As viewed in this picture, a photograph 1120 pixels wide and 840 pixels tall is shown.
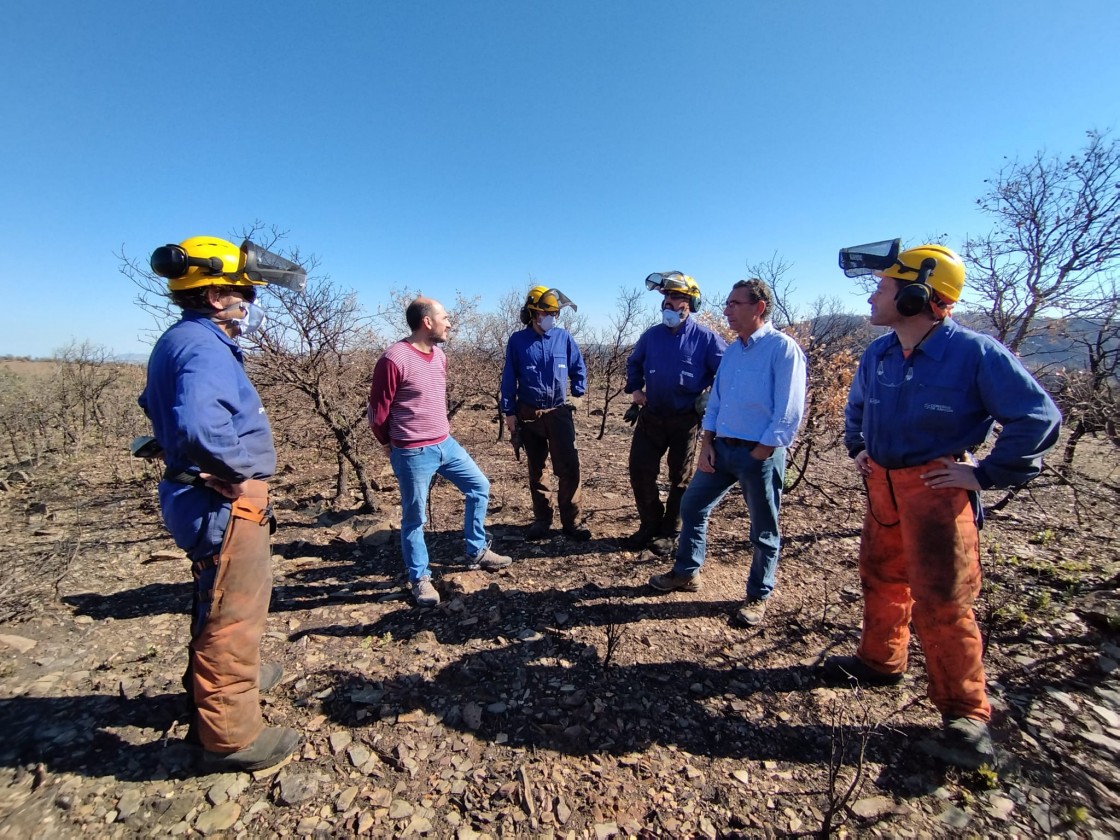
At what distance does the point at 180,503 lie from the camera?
81.7 inches

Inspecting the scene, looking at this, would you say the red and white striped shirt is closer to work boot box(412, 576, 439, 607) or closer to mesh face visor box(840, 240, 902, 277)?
work boot box(412, 576, 439, 607)

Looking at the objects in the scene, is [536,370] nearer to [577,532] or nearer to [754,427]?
[577,532]

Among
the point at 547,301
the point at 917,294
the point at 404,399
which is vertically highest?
the point at 547,301

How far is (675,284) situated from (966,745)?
3.22 metres

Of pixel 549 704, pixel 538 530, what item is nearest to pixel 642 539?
pixel 538 530

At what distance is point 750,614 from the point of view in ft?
10.5

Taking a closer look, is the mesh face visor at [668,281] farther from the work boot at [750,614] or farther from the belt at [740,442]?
the work boot at [750,614]

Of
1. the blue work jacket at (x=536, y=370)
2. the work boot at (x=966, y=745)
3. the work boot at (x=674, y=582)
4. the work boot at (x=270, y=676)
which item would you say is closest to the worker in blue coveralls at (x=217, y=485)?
the work boot at (x=270, y=676)

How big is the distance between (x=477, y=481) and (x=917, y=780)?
2997 mm

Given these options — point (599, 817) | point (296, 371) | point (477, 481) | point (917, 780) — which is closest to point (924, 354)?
point (917, 780)

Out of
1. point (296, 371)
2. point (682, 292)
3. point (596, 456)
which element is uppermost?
point (682, 292)

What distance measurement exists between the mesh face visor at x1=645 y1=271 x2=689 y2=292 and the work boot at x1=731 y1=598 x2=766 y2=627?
2.45 m

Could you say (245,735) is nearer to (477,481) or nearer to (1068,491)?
(477,481)

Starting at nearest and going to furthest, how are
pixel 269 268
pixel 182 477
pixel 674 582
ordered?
1. pixel 182 477
2. pixel 269 268
3. pixel 674 582
